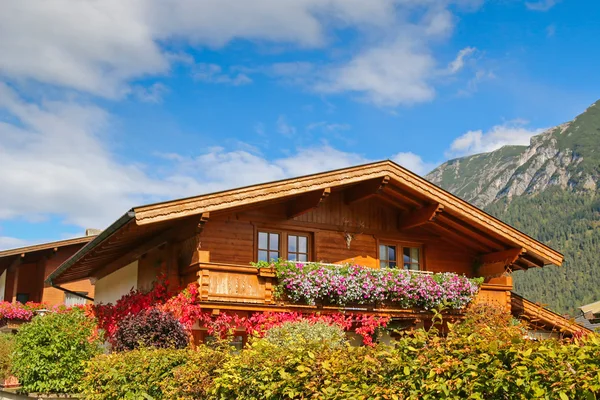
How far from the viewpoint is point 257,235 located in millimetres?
18172

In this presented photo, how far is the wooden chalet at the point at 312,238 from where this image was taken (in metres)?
16.1

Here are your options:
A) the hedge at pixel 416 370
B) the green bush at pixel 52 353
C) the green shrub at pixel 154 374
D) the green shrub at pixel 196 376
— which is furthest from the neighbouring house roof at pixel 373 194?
the hedge at pixel 416 370

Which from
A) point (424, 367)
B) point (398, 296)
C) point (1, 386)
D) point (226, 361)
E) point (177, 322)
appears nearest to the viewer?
point (424, 367)

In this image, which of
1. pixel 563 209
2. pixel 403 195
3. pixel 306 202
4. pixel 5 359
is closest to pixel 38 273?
pixel 5 359

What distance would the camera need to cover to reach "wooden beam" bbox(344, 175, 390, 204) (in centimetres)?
1864

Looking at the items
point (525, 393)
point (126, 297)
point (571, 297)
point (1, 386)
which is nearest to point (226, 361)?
point (525, 393)

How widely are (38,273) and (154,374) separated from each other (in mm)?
23731

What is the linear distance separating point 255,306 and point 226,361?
7.42m

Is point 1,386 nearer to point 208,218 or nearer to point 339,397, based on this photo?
point 208,218

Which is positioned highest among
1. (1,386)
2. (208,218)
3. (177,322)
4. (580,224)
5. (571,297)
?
(580,224)

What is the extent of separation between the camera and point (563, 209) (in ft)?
477

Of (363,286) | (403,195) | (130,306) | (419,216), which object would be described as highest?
(403,195)

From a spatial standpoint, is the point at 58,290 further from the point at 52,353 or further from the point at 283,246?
the point at 283,246

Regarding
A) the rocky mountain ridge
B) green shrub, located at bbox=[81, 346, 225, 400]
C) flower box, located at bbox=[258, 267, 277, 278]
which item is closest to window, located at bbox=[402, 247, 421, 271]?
flower box, located at bbox=[258, 267, 277, 278]
